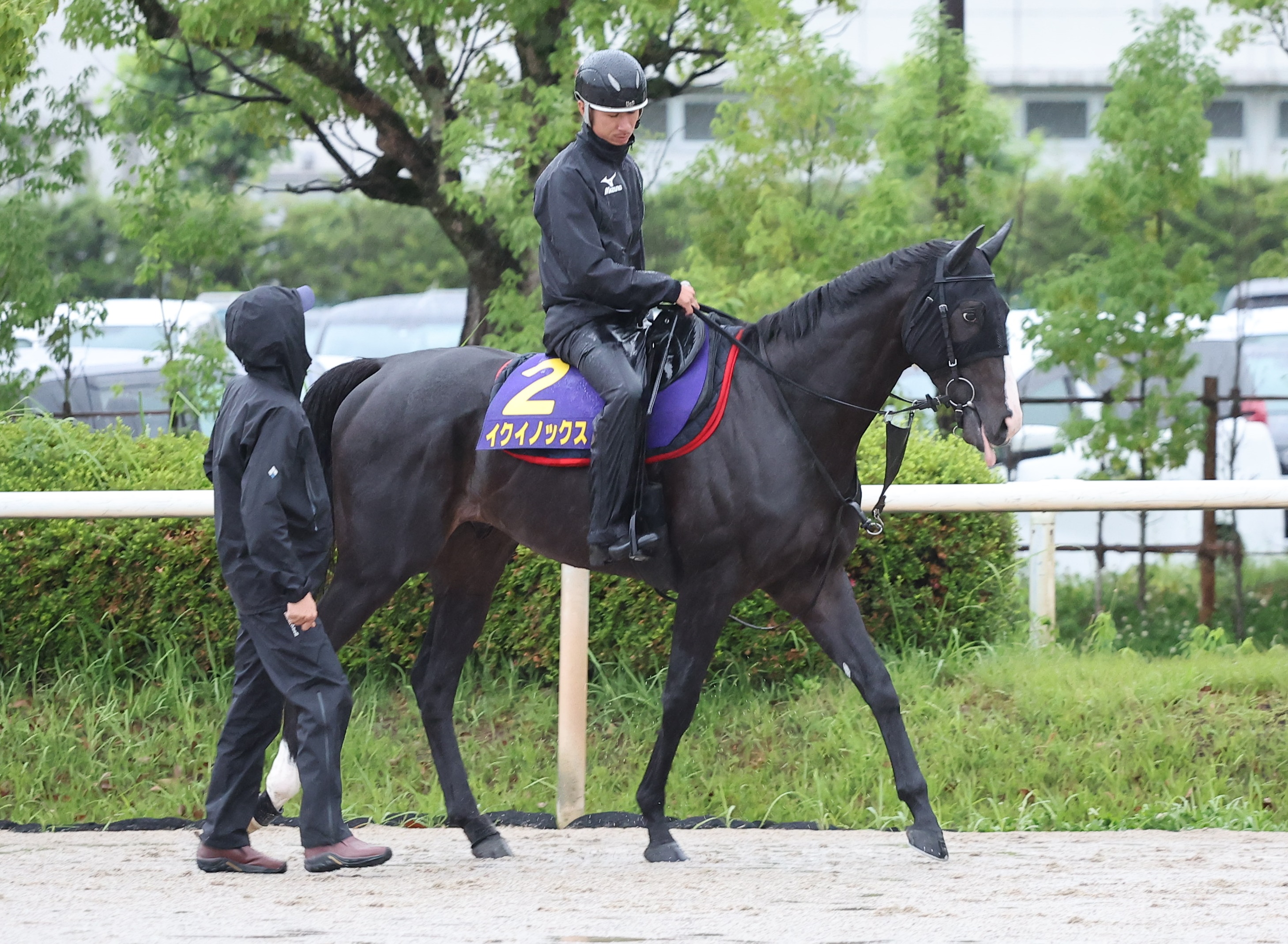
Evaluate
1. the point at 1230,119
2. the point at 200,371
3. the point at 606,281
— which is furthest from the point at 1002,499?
the point at 1230,119

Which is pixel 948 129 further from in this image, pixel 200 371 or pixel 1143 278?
pixel 200 371

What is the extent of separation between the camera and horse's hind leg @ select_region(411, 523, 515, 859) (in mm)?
5340

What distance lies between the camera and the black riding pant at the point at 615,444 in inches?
184

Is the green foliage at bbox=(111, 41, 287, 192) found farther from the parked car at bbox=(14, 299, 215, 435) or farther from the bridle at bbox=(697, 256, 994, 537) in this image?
the bridle at bbox=(697, 256, 994, 537)

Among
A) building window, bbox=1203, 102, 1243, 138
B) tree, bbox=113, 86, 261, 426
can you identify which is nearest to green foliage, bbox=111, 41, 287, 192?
tree, bbox=113, 86, 261, 426

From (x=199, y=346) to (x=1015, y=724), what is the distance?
20.7 feet

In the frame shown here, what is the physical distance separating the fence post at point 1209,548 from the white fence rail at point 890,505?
320cm

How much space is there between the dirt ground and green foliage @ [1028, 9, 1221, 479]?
427 centimetres

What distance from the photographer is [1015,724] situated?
18.7ft

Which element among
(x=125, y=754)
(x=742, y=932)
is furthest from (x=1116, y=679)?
(x=125, y=754)

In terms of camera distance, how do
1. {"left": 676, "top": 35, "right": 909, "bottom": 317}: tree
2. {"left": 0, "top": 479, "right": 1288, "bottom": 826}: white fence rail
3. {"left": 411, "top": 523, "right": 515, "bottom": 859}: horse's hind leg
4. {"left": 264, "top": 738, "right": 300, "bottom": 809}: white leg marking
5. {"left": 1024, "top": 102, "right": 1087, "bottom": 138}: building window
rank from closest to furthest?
{"left": 264, "top": 738, "right": 300, "bottom": 809}: white leg marking < {"left": 411, "top": 523, "right": 515, "bottom": 859}: horse's hind leg < {"left": 0, "top": 479, "right": 1288, "bottom": 826}: white fence rail < {"left": 676, "top": 35, "right": 909, "bottom": 317}: tree < {"left": 1024, "top": 102, "right": 1087, "bottom": 138}: building window

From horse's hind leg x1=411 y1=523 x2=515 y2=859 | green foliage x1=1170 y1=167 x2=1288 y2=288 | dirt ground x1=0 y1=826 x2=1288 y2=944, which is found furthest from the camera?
green foliage x1=1170 y1=167 x2=1288 y2=288

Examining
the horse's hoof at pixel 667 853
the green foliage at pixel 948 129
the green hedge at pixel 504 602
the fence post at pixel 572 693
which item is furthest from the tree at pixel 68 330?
the horse's hoof at pixel 667 853

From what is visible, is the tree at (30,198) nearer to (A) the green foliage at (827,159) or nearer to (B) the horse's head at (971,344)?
(A) the green foliage at (827,159)
